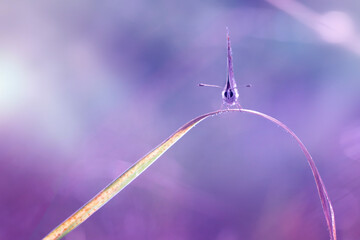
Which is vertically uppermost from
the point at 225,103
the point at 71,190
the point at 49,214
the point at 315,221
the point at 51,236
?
the point at 225,103

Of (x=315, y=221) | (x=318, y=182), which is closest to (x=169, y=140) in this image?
(x=318, y=182)

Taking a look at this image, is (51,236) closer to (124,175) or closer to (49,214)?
(124,175)

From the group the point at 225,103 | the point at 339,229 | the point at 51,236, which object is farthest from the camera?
the point at 339,229

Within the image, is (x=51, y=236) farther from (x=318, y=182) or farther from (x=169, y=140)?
(x=318, y=182)

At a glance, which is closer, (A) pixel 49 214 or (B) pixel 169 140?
(B) pixel 169 140

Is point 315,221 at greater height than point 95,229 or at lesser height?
greater

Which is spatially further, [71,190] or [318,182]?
[71,190]

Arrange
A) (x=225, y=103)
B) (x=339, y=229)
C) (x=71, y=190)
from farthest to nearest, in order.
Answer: (x=71, y=190)
(x=339, y=229)
(x=225, y=103)

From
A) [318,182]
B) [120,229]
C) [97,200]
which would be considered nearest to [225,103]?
[318,182]

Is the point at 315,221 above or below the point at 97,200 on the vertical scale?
below
